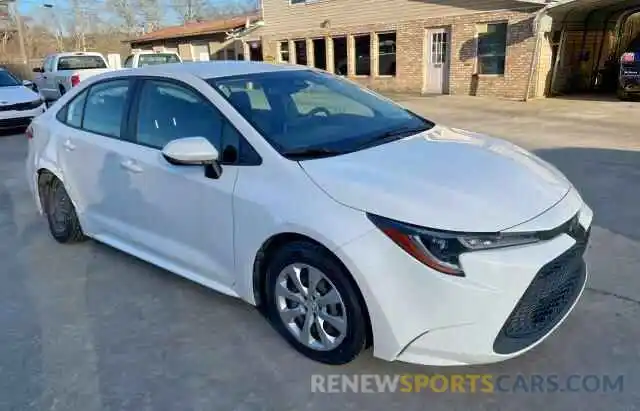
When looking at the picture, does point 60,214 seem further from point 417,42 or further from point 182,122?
point 417,42

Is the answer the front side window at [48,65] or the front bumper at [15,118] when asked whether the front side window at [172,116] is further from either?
the front side window at [48,65]

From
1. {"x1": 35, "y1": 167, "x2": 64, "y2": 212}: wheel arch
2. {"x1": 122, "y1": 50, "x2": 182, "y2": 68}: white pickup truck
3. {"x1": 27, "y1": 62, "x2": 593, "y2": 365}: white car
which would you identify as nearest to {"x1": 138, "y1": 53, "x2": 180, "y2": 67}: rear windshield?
{"x1": 122, "y1": 50, "x2": 182, "y2": 68}: white pickup truck

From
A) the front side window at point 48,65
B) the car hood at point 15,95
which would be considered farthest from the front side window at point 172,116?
the front side window at point 48,65

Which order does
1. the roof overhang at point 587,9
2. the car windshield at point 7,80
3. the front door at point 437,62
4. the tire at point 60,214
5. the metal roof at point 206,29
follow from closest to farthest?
the tire at point 60,214, the car windshield at point 7,80, the roof overhang at point 587,9, the front door at point 437,62, the metal roof at point 206,29

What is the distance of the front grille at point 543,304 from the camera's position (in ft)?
7.38

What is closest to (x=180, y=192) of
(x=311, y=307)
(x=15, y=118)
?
(x=311, y=307)

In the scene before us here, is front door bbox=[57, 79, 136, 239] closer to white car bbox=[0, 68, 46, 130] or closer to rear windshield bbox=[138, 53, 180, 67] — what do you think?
white car bbox=[0, 68, 46, 130]

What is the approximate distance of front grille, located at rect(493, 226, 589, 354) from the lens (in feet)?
7.38

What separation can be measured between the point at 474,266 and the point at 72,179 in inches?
129

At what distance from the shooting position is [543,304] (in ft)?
7.78

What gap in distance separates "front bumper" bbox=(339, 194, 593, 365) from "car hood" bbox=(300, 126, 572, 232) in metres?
0.14

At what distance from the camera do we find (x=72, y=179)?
161 inches

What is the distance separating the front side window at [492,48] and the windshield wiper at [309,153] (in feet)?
45.3

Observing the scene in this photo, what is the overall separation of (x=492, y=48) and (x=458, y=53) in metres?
1.09
